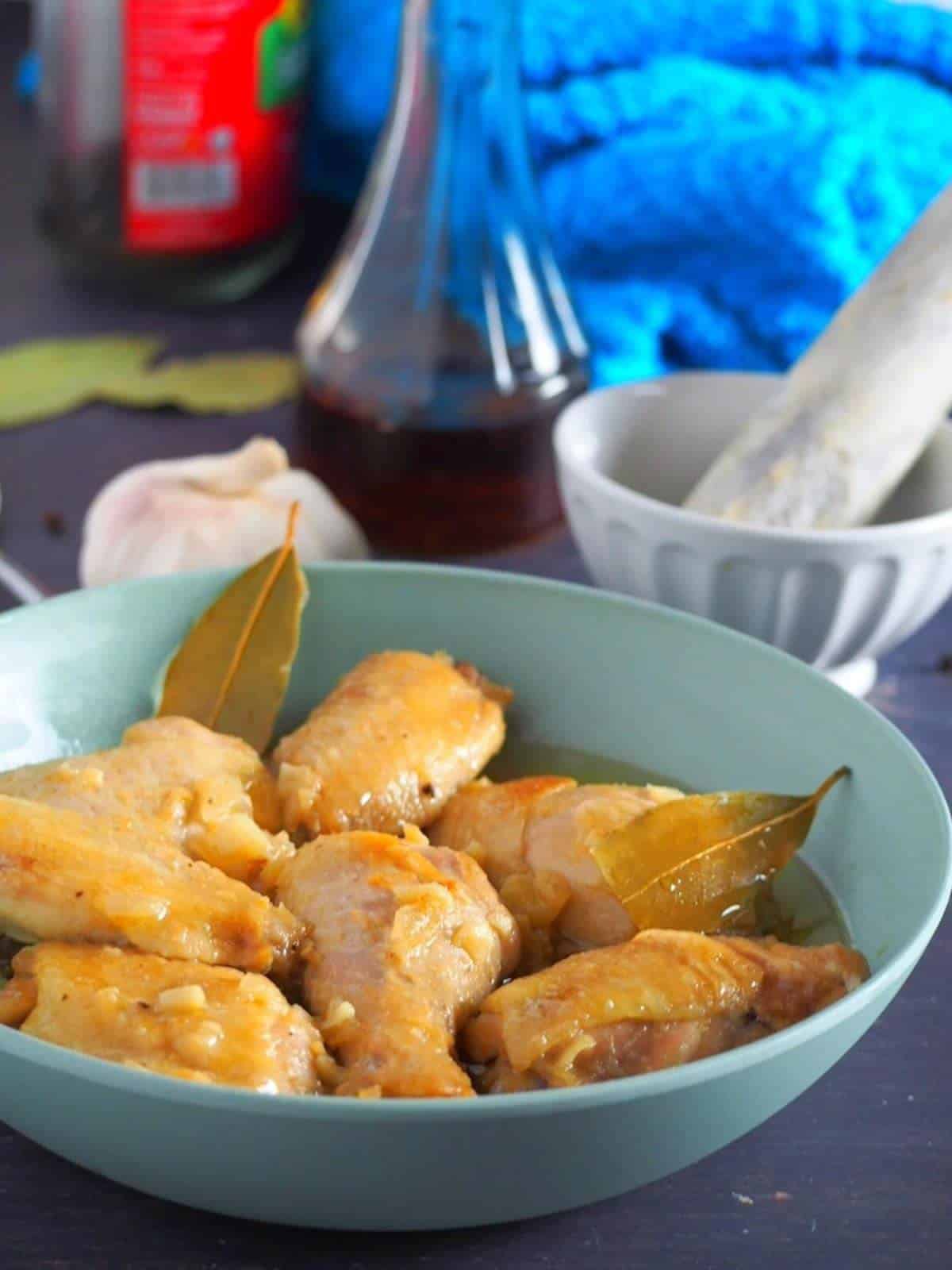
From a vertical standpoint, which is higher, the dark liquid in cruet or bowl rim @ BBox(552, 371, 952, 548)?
bowl rim @ BBox(552, 371, 952, 548)

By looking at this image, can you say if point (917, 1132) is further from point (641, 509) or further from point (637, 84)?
point (637, 84)

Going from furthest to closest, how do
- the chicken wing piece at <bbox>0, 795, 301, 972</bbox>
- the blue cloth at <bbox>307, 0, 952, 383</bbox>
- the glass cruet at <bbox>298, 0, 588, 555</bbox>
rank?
the blue cloth at <bbox>307, 0, 952, 383</bbox> → the glass cruet at <bbox>298, 0, 588, 555</bbox> → the chicken wing piece at <bbox>0, 795, 301, 972</bbox>

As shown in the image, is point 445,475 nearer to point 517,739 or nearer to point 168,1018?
point 517,739

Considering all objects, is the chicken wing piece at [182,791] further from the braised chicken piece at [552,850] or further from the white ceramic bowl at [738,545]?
the white ceramic bowl at [738,545]

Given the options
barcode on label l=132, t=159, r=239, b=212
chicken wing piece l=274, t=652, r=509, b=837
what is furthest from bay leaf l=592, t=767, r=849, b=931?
barcode on label l=132, t=159, r=239, b=212

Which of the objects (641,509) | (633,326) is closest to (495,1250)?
(641,509)

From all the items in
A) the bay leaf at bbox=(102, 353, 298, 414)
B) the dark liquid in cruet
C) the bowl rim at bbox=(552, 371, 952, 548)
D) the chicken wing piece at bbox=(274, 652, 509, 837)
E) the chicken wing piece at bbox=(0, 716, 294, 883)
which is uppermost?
the bowl rim at bbox=(552, 371, 952, 548)

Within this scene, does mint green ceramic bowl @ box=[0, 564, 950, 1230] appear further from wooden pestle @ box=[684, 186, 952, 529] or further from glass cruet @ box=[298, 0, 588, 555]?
glass cruet @ box=[298, 0, 588, 555]
